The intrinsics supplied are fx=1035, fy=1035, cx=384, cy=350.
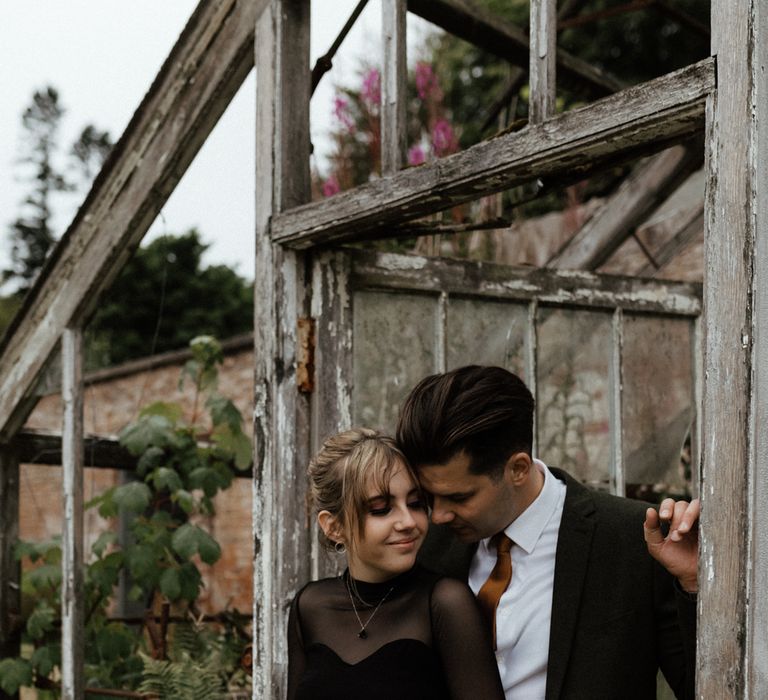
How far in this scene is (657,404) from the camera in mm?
3662

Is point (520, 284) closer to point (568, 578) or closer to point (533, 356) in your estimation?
point (533, 356)

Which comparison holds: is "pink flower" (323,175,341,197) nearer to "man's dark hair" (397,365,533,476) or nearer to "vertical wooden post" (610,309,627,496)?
"vertical wooden post" (610,309,627,496)

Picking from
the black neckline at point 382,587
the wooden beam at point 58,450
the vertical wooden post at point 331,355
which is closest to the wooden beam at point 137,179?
the wooden beam at point 58,450

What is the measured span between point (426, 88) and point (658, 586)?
3.74 meters

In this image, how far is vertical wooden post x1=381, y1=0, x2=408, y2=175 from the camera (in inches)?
104

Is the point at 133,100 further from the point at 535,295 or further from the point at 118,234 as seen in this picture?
the point at 535,295

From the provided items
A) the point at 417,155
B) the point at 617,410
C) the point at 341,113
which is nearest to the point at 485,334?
the point at 617,410

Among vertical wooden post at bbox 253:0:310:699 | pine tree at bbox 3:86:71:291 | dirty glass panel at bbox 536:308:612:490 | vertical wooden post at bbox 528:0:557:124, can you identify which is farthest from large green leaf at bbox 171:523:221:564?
pine tree at bbox 3:86:71:291

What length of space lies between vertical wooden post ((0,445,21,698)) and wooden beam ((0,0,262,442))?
5.2 inches

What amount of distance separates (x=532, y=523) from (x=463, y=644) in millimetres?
319

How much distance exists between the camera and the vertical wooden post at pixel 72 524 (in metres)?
3.75

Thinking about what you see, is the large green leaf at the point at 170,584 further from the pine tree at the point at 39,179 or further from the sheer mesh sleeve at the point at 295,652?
the pine tree at the point at 39,179

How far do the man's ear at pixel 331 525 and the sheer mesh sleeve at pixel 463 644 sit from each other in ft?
0.84

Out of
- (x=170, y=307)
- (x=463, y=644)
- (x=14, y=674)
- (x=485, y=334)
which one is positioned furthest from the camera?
(x=170, y=307)
